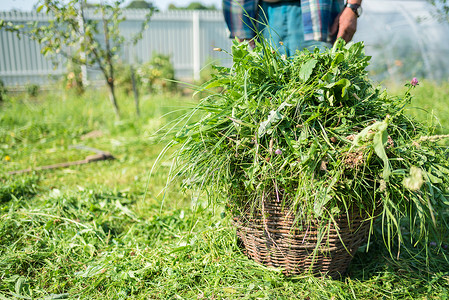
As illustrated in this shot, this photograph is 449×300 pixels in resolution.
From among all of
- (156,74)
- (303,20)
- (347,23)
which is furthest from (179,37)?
(347,23)

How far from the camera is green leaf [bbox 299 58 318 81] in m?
1.43

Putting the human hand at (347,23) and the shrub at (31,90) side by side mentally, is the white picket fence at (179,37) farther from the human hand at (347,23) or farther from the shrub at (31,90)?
the human hand at (347,23)

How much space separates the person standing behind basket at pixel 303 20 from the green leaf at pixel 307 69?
693mm

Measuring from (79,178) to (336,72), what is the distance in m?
2.45

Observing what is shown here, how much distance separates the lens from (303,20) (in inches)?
92.7

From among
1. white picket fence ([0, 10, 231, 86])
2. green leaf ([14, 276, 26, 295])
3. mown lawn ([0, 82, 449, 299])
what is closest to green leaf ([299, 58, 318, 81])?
mown lawn ([0, 82, 449, 299])

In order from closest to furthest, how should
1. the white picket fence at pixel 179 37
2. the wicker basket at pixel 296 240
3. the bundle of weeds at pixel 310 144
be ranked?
1. the bundle of weeds at pixel 310 144
2. the wicker basket at pixel 296 240
3. the white picket fence at pixel 179 37

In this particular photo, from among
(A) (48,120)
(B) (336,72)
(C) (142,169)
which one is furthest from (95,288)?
(A) (48,120)

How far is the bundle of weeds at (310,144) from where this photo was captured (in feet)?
4.40

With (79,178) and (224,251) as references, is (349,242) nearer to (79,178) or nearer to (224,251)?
(224,251)

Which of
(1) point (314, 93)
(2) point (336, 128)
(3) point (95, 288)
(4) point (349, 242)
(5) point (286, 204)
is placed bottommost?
(3) point (95, 288)

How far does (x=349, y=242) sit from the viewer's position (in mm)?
1540

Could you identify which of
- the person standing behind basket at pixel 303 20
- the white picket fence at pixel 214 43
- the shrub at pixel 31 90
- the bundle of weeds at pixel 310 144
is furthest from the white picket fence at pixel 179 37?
the bundle of weeds at pixel 310 144

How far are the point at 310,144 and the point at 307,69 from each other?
32 centimetres
